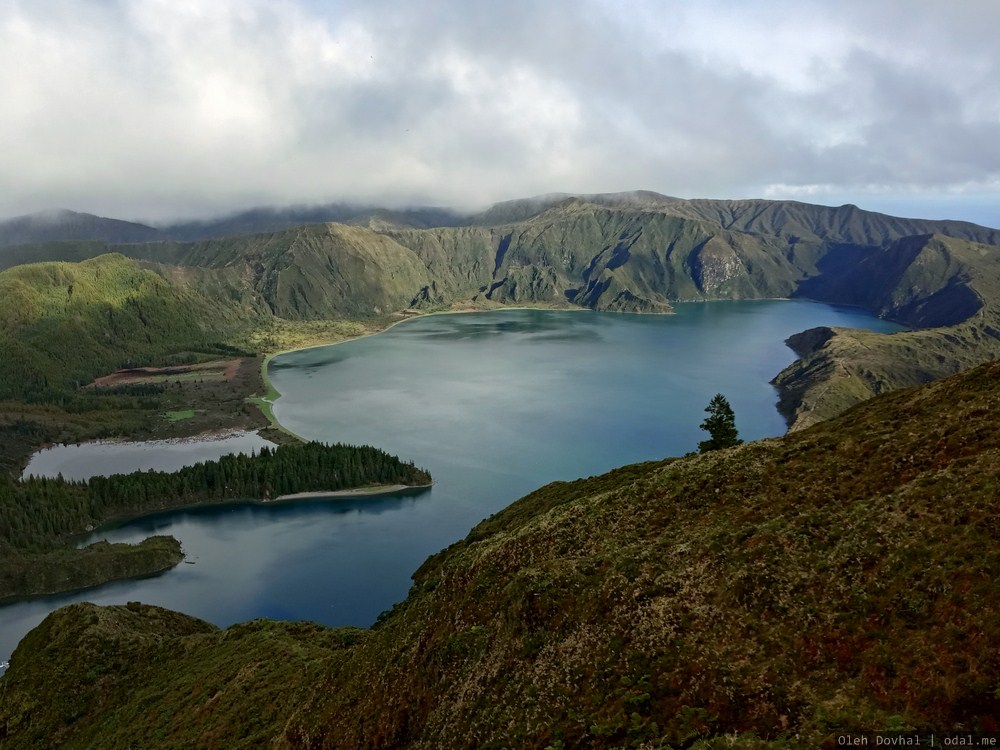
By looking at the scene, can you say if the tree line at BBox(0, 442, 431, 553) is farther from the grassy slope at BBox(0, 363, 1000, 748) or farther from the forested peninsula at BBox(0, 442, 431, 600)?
the grassy slope at BBox(0, 363, 1000, 748)

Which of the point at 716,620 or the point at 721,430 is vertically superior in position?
the point at 721,430

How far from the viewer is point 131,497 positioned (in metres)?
160

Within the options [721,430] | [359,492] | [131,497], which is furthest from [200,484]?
[721,430]

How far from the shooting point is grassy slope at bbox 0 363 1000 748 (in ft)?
74.9

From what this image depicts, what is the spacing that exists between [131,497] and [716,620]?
17304 centimetres

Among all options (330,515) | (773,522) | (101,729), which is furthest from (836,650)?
(330,515)

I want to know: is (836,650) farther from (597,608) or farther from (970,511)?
(597,608)

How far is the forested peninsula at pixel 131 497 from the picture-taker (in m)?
125

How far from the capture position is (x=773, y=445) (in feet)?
140

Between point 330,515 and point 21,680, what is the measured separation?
3546 inches

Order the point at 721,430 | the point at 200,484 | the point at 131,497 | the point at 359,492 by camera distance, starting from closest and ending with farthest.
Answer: the point at 721,430, the point at 131,497, the point at 359,492, the point at 200,484

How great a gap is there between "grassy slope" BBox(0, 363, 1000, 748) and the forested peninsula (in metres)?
93.6

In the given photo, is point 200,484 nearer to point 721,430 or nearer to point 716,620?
point 721,430

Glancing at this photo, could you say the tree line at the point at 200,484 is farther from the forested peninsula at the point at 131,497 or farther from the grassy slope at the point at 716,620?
the grassy slope at the point at 716,620
